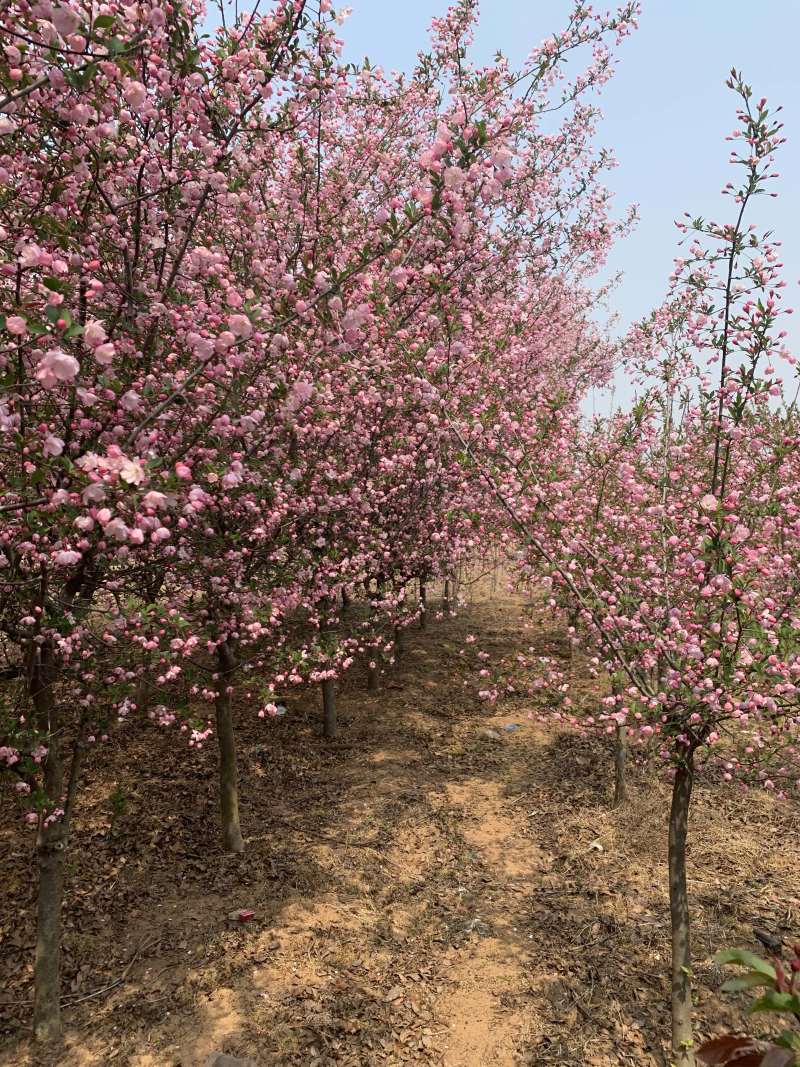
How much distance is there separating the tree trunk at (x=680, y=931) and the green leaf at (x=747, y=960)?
3135mm

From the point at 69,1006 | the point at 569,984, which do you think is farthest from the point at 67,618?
the point at 569,984

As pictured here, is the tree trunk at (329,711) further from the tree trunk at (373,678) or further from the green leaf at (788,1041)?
the green leaf at (788,1041)

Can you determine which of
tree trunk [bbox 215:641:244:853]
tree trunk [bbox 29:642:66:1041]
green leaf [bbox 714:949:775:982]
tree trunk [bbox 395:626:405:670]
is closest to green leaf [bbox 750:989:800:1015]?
green leaf [bbox 714:949:775:982]

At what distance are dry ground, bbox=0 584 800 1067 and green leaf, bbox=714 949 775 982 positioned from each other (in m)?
4.02

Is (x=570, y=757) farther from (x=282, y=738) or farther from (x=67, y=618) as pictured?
(x=67, y=618)

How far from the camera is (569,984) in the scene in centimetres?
510

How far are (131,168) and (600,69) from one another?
8.51 m

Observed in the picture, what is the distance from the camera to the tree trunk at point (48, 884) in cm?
457

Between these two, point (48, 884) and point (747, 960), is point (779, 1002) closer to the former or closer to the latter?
point (747, 960)

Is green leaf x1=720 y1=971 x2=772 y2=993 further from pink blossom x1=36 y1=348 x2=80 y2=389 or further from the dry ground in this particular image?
the dry ground

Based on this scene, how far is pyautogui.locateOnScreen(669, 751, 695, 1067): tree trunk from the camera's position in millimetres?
4371

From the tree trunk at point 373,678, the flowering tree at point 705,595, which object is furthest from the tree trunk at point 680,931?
the tree trunk at point 373,678

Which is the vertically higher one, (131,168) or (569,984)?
(131,168)

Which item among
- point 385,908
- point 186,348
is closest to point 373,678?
point 385,908
